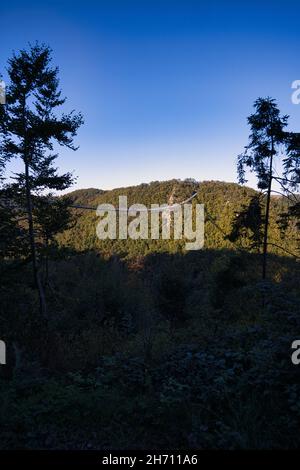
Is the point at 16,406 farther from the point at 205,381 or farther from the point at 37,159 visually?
the point at 37,159

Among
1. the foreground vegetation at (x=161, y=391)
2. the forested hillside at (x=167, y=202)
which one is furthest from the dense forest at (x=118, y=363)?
the forested hillside at (x=167, y=202)

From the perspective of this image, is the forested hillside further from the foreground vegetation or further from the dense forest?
the foreground vegetation

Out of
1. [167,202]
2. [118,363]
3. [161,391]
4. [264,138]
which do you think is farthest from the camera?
[167,202]

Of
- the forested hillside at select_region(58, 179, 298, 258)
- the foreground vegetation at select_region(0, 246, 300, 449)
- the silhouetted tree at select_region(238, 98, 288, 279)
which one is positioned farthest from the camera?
the forested hillside at select_region(58, 179, 298, 258)

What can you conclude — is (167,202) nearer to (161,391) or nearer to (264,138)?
(264,138)

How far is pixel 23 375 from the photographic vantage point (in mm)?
4848

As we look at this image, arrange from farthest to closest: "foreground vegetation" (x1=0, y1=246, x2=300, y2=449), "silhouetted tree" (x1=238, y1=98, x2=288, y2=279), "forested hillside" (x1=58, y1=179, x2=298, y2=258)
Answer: "forested hillside" (x1=58, y1=179, x2=298, y2=258) < "silhouetted tree" (x1=238, y1=98, x2=288, y2=279) < "foreground vegetation" (x1=0, y1=246, x2=300, y2=449)

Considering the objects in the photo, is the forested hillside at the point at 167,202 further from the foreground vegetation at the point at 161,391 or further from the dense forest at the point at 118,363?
the foreground vegetation at the point at 161,391

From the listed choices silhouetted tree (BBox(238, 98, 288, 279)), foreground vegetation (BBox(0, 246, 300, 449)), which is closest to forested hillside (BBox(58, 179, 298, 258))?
silhouetted tree (BBox(238, 98, 288, 279))

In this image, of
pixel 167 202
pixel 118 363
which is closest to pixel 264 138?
pixel 118 363

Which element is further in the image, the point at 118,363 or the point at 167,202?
the point at 167,202

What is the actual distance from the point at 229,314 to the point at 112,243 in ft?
297
